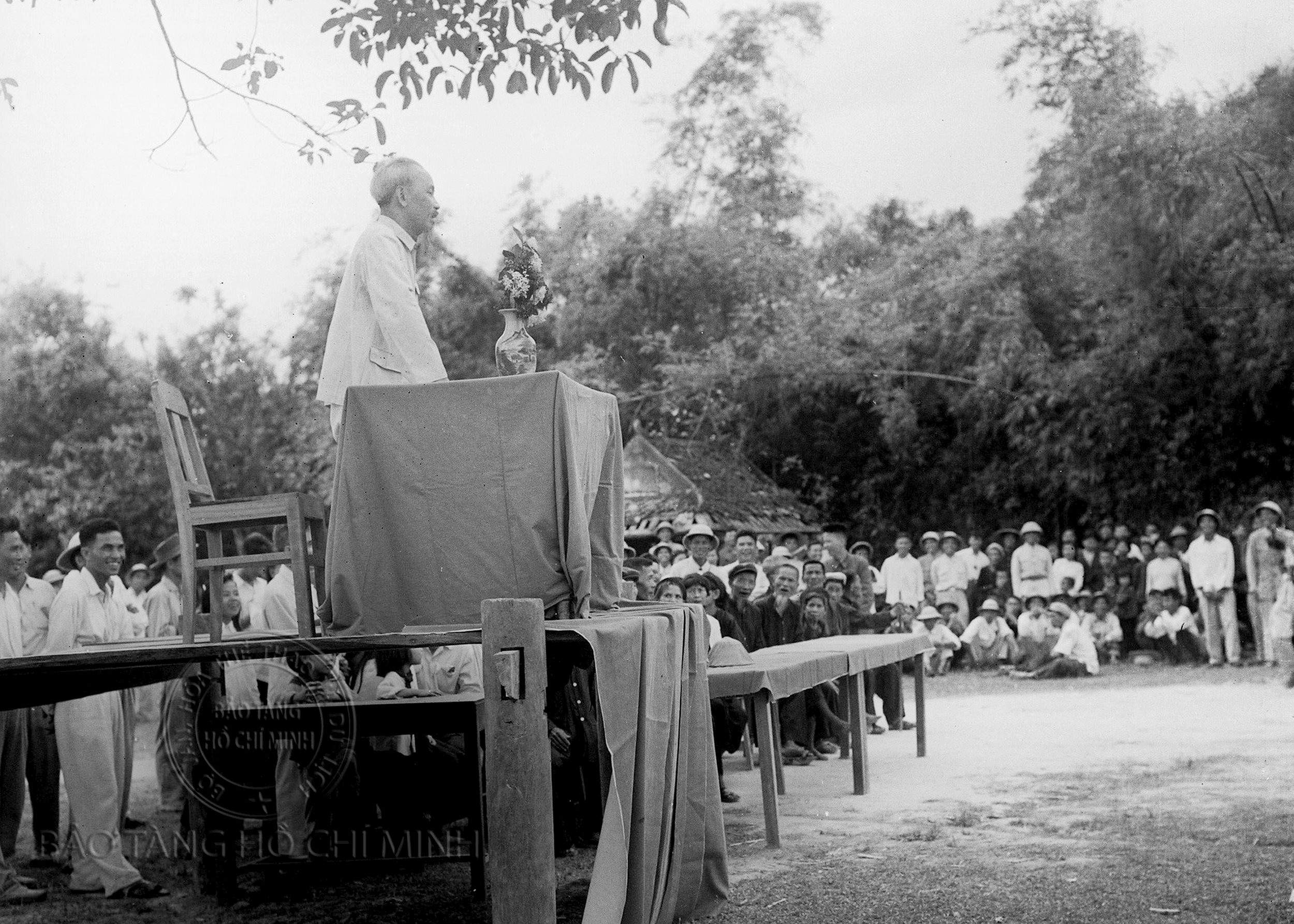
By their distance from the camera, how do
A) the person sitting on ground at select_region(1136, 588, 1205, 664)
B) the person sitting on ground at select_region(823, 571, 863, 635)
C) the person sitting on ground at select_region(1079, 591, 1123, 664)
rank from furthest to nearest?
the person sitting on ground at select_region(1079, 591, 1123, 664), the person sitting on ground at select_region(1136, 588, 1205, 664), the person sitting on ground at select_region(823, 571, 863, 635)

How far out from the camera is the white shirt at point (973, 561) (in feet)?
58.2

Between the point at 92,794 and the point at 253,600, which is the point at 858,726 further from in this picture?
the point at 253,600

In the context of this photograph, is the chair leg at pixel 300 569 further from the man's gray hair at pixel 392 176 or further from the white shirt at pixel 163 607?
the white shirt at pixel 163 607

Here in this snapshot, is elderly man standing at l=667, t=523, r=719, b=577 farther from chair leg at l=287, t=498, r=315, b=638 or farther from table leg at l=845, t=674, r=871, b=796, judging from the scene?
chair leg at l=287, t=498, r=315, b=638

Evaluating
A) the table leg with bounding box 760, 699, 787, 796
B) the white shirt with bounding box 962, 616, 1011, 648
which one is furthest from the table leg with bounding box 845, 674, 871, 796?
the white shirt with bounding box 962, 616, 1011, 648

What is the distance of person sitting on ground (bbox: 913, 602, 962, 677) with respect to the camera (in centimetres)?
1634

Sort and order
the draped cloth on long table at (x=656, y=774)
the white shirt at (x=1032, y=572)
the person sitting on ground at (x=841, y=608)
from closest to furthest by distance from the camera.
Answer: the draped cloth on long table at (x=656, y=774)
the person sitting on ground at (x=841, y=608)
the white shirt at (x=1032, y=572)

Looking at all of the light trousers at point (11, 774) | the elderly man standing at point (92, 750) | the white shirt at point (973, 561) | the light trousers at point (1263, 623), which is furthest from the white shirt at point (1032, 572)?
the light trousers at point (11, 774)

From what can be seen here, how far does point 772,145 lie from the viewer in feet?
99.5

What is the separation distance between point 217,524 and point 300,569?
382mm

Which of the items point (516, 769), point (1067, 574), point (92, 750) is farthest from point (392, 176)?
point (1067, 574)

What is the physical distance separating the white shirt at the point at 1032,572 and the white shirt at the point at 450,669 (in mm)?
11544

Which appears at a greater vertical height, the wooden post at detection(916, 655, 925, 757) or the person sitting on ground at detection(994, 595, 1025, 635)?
the person sitting on ground at detection(994, 595, 1025, 635)

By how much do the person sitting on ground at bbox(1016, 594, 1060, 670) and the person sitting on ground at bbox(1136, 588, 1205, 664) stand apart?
1.13 m
